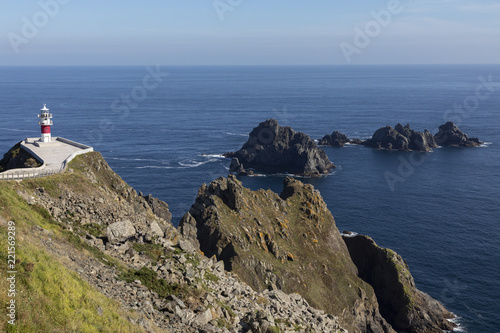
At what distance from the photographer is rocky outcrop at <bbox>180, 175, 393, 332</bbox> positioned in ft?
209

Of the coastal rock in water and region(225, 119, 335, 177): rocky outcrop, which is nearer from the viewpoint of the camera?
region(225, 119, 335, 177): rocky outcrop

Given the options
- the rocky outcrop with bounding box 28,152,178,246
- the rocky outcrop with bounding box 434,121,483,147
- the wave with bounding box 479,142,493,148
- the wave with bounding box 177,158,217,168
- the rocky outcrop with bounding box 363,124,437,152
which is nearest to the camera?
the rocky outcrop with bounding box 28,152,178,246

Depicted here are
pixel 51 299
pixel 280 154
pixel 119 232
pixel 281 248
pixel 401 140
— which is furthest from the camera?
pixel 401 140

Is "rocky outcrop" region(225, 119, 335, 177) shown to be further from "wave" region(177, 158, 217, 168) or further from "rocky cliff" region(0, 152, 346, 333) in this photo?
"rocky cliff" region(0, 152, 346, 333)

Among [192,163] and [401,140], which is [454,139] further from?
[192,163]

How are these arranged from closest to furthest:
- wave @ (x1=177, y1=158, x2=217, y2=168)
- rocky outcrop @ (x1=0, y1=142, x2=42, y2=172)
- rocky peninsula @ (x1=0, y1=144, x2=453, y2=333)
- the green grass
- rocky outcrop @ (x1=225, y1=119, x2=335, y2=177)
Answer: the green grass
rocky peninsula @ (x1=0, y1=144, x2=453, y2=333)
rocky outcrop @ (x1=0, y1=142, x2=42, y2=172)
wave @ (x1=177, y1=158, x2=217, y2=168)
rocky outcrop @ (x1=225, y1=119, x2=335, y2=177)

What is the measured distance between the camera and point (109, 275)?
29812 millimetres

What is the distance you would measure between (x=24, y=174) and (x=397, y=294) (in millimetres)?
59926

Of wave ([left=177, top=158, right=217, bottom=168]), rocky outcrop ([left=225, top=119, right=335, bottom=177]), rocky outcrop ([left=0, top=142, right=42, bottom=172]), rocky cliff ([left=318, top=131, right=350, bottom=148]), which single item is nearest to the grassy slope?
rocky outcrop ([left=0, top=142, right=42, bottom=172])

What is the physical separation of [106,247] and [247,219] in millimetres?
36955

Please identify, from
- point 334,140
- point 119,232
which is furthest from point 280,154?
point 119,232

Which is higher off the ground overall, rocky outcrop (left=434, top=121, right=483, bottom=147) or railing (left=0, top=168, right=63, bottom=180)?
rocky outcrop (left=434, top=121, right=483, bottom=147)

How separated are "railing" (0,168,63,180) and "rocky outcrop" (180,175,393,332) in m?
18.5

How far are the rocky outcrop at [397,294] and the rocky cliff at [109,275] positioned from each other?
31.2 metres
